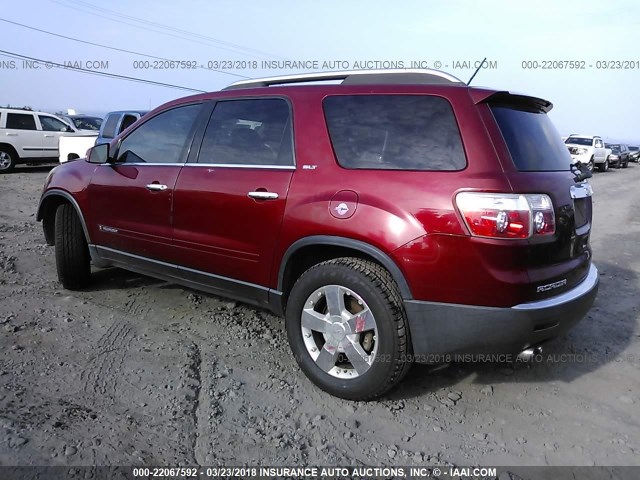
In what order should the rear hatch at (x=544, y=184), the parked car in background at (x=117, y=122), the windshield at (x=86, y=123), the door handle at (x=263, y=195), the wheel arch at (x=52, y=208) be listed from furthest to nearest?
1. the windshield at (x=86, y=123)
2. the parked car in background at (x=117, y=122)
3. the wheel arch at (x=52, y=208)
4. the door handle at (x=263, y=195)
5. the rear hatch at (x=544, y=184)

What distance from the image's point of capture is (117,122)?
12.2 metres

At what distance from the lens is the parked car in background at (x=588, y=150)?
2673 centimetres

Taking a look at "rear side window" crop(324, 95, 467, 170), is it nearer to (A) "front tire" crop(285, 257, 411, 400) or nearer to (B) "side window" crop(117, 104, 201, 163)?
(A) "front tire" crop(285, 257, 411, 400)

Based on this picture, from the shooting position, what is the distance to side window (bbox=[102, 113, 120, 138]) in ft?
39.8

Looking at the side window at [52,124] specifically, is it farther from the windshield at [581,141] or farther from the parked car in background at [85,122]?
the windshield at [581,141]

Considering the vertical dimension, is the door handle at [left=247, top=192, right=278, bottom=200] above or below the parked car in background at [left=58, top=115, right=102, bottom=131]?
above

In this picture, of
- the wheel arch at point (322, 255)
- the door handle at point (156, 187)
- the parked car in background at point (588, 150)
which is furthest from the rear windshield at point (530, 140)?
the parked car in background at point (588, 150)

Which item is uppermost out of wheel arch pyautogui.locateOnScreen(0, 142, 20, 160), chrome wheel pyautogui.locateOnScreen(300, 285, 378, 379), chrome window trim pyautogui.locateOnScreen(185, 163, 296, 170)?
chrome window trim pyautogui.locateOnScreen(185, 163, 296, 170)

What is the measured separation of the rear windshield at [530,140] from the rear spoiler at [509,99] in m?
0.04

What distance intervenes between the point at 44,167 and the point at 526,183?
1880cm

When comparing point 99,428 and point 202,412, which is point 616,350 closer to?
point 202,412

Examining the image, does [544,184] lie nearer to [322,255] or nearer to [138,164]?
[322,255]

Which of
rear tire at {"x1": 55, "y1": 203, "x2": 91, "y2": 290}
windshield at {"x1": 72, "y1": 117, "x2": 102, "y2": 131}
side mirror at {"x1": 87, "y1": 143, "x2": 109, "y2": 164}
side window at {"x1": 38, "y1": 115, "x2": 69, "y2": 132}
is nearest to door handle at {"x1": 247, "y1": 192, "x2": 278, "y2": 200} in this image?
side mirror at {"x1": 87, "y1": 143, "x2": 109, "y2": 164}

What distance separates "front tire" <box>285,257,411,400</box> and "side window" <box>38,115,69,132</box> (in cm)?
1559
